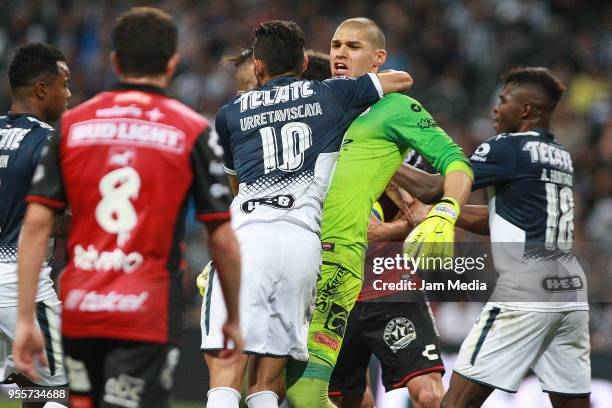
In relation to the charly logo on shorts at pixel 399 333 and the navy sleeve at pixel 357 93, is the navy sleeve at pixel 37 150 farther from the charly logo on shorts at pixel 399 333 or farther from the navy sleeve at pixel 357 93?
the charly logo on shorts at pixel 399 333

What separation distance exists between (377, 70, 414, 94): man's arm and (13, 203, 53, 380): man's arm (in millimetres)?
2553

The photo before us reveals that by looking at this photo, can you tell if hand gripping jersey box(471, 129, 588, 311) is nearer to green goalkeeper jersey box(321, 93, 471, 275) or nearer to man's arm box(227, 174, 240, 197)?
green goalkeeper jersey box(321, 93, 471, 275)

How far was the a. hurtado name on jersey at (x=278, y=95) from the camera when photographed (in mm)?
6289

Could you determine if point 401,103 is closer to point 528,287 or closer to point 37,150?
point 528,287

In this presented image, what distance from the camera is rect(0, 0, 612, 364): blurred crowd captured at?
15.1 metres

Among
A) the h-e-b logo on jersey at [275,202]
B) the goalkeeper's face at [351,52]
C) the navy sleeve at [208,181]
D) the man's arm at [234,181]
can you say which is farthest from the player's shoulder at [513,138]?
the navy sleeve at [208,181]

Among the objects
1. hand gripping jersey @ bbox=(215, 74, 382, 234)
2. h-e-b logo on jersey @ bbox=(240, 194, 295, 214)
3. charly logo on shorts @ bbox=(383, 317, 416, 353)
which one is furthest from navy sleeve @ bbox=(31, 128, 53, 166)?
charly logo on shorts @ bbox=(383, 317, 416, 353)

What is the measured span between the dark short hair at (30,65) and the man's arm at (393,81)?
236 cm

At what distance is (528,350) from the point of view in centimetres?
737

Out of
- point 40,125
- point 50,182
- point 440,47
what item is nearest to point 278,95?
point 40,125

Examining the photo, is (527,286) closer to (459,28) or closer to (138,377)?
(138,377)

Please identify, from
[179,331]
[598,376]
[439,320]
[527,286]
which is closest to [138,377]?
[179,331]

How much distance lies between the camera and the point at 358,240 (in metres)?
6.86

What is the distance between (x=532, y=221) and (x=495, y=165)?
1.58 ft
